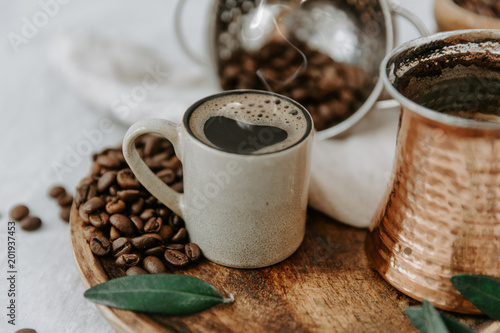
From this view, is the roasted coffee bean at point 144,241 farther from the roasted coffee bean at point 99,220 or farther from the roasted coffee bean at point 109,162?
the roasted coffee bean at point 109,162

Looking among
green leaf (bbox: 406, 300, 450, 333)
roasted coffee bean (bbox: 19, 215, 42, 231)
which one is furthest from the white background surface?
green leaf (bbox: 406, 300, 450, 333)

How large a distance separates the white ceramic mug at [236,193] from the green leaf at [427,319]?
23cm

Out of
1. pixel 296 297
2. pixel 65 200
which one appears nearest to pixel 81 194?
pixel 65 200

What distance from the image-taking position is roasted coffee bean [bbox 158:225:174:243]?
34.1 inches

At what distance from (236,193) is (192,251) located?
0.15 meters

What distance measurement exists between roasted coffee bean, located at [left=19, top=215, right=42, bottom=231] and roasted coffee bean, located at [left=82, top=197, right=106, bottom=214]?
0.22 meters

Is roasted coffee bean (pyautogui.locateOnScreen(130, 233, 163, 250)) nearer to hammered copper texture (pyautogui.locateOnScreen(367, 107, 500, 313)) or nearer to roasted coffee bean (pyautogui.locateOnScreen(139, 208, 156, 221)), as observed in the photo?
roasted coffee bean (pyautogui.locateOnScreen(139, 208, 156, 221))

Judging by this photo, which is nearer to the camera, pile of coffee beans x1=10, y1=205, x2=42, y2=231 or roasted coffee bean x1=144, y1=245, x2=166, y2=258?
roasted coffee bean x1=144, y1=245, x2=166, y2=258

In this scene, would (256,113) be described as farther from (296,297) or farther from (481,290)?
(481,290)

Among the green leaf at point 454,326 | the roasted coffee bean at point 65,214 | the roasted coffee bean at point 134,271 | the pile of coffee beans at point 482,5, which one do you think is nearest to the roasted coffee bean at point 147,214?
the roasted coffee bean at point 134,271

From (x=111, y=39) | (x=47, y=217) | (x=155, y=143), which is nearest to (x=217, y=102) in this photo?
(x=155, y=143)

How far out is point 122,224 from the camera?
0.86 metres

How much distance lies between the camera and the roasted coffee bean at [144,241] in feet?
2.73

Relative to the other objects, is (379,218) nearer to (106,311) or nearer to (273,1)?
(106,311)
